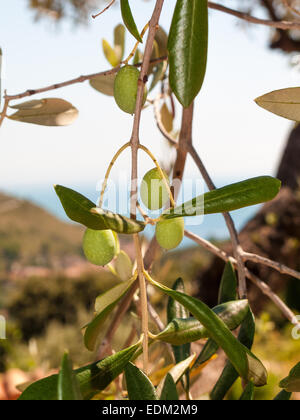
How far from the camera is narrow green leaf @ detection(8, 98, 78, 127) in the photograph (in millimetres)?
427

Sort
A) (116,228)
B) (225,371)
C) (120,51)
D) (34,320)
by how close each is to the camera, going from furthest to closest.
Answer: (34,320) < (120,51) < (225,371) < (116,228)

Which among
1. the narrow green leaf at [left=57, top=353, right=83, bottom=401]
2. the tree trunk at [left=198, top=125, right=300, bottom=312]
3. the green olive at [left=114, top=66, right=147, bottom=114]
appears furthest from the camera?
the tree trunk at [left=198, top=125, right=300, bottom=312]

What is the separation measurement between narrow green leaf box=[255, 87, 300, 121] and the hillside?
20.2 ft

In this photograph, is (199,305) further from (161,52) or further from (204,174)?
(161,52)

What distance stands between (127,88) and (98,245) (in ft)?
0.39

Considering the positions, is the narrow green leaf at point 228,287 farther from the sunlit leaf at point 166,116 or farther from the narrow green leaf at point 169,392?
the sunlit leaf at point 166,116

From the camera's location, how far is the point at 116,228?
0.24 meters

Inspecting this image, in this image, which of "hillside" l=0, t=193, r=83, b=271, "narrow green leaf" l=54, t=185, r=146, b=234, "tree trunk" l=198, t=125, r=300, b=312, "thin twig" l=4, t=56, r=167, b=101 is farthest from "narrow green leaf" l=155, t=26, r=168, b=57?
"hillside" l=0, t=193, r=83, b=271

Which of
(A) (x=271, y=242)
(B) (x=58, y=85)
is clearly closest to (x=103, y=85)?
(B) (x=58, y=85)

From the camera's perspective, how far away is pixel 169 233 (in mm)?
316

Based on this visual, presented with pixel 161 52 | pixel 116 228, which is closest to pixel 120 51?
pixel 161 52

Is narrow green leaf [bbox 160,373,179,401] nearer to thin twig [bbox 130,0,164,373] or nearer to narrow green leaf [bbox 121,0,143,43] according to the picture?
thin twig [bbox 130,0,164,373]

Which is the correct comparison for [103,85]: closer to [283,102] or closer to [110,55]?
[110,55]

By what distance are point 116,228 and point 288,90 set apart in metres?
0.19
